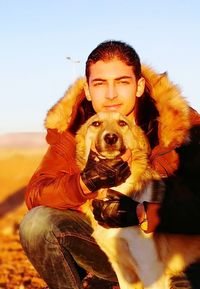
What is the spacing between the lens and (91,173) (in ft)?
11.6

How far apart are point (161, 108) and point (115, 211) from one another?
82cm

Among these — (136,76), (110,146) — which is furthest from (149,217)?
(136,76)

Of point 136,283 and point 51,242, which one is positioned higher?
point 51,242

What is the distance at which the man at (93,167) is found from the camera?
144 inches

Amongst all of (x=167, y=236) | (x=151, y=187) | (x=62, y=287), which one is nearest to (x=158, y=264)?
(x=167, y=236)

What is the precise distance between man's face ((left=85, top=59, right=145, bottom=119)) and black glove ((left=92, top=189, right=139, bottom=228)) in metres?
0.63

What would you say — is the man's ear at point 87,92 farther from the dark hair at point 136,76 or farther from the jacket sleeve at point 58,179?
the jacket sleeve at point 58,179

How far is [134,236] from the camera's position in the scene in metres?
3.56

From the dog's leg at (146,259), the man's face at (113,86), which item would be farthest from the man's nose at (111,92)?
the dog's leg at (146,259)

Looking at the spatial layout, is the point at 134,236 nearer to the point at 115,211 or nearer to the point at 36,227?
the point at 115,211

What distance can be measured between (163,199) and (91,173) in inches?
20.2

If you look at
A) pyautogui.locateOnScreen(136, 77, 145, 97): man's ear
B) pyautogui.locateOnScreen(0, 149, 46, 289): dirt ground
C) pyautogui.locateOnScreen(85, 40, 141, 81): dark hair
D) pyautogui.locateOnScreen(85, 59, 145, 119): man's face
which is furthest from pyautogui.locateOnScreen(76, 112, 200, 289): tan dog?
pyautogui.locateOnScreen(0, 149, 46, 289): dirt ground

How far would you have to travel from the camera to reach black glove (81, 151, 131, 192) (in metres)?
3.53

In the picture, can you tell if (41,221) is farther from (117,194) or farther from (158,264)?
(158,264)
